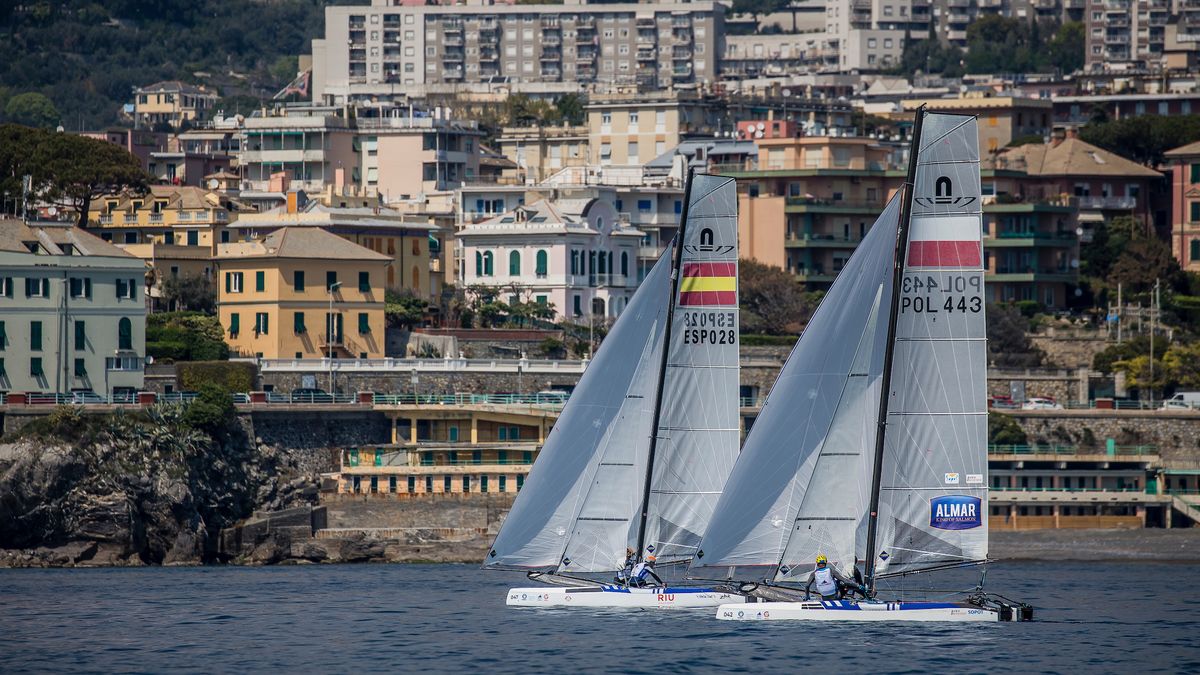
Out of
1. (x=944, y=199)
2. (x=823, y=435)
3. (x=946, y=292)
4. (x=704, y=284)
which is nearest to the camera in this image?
(x=944, y=199)

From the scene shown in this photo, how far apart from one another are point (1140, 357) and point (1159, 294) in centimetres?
1380

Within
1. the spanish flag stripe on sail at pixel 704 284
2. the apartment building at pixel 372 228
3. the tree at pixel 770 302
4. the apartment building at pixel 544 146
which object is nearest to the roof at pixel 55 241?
the apartment building at pixel 372 228

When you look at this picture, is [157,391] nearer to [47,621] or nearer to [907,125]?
[47,621]

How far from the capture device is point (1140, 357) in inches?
4195

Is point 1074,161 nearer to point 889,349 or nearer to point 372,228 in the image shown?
point 372,228

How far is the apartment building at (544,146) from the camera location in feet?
526

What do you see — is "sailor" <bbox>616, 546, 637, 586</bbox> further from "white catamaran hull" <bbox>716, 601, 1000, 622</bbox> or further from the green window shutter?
the green window shutter

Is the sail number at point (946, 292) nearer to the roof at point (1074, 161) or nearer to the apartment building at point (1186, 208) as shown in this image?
the apartment building at point (1186, 208)

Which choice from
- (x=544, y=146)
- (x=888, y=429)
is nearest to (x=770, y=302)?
(x=544, y=146)

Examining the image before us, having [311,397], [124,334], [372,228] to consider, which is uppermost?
[372,228]

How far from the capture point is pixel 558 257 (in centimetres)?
11862

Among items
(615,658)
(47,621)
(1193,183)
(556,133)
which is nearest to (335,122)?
(556,133)

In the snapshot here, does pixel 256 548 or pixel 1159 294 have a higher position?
pixel 1159 294

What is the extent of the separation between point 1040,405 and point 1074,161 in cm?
3510
